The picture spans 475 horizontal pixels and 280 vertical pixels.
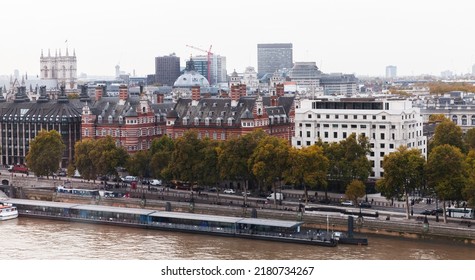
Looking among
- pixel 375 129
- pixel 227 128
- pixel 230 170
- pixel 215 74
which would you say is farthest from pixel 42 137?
pixel 215 74

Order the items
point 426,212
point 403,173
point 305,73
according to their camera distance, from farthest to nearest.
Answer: point 305,73
point 426,212
point 403,173

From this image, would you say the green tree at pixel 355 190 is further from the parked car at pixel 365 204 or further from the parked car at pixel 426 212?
the parked car at pixel 426 212

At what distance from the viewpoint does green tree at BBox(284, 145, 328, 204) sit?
45.3 metres

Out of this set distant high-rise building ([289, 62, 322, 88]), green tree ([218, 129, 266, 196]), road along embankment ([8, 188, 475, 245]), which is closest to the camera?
road along embankment ([8, 188, 475, 245])

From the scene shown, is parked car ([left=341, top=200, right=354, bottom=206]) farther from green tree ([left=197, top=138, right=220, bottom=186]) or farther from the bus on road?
green tree ([left=197, top=138, right=220, bottom=186])

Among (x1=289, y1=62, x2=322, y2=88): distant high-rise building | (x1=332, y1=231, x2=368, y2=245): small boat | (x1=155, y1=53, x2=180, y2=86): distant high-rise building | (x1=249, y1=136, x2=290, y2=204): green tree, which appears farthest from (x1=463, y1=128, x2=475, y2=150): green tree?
(x1=289, y1=62, x2=322, y2=88): distant high-rise building

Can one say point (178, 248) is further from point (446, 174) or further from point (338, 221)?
point (446, 174)

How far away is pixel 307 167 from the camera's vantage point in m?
45.3

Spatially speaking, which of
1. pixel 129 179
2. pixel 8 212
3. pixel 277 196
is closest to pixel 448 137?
pixel 277 196

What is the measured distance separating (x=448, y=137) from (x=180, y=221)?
1979cm

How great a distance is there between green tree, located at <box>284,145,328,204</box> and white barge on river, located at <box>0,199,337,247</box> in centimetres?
487

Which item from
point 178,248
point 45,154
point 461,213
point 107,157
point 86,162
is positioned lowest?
point 178,248

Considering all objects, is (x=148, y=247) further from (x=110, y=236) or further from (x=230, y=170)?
(x=230, y=170)

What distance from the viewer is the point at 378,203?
45750 mm
